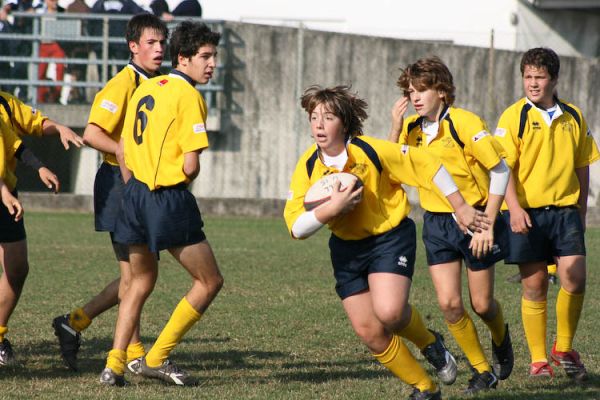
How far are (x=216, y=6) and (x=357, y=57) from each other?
17.0 ft

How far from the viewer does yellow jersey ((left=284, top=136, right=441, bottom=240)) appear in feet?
19.7

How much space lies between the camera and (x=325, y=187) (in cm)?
582

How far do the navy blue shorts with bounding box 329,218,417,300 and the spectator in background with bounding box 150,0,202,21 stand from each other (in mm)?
13754

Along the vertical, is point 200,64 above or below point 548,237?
above

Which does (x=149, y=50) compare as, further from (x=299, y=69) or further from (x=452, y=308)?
(x=299, y=69)

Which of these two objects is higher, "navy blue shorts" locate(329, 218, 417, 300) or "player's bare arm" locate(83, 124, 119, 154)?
"player's bare arm" locate(83, 124, 119, 154)

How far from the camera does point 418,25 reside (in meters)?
25.5

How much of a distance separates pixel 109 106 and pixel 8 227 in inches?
40.0

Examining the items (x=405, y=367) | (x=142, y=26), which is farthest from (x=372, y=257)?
(x=142, y=26)

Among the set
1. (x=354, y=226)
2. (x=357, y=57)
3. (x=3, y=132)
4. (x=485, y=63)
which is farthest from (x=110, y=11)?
(x=354, y=226)

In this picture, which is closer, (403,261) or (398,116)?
(403,261)

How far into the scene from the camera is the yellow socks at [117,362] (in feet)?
22.1

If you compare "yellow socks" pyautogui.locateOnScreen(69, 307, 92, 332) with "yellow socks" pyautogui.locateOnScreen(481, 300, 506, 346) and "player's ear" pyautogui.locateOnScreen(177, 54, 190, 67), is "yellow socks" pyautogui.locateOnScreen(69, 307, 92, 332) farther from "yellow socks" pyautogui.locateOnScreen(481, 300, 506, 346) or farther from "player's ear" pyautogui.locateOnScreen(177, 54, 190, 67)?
"yellow socks" pyautogui.locateOnScreen(481, 300, 506, 346)

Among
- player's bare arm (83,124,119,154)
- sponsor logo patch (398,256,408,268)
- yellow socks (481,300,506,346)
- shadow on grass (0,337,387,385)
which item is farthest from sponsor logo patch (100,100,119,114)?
yellow socks (481,300,506,346)
